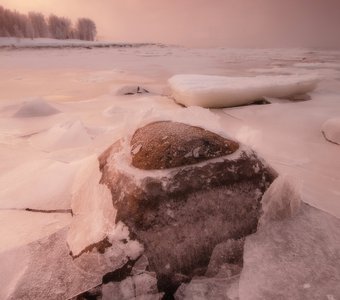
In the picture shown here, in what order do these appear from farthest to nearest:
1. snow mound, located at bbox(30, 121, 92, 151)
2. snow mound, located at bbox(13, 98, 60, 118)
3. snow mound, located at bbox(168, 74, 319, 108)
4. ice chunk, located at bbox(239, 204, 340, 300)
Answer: snow mound, located at bbox(168, 74, 319, 108)
snow mound, located at bbox(13, 98, 60, 118)
snow mound, located at bbox(30, 121, 92, 151)
ice chunk, located at bbox(239, 204, 340, 300)

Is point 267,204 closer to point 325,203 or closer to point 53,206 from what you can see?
point 325,203

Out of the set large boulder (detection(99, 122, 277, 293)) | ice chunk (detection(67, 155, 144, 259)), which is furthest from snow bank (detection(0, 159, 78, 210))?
large boulder (detection(99, 122, 277, 293))

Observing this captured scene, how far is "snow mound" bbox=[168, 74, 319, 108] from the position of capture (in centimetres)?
369

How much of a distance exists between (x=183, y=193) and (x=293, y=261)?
1.57ft

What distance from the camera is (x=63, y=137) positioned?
2.56m

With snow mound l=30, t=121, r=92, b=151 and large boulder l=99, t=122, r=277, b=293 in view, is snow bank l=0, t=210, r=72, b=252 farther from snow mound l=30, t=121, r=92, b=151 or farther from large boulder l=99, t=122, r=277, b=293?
snow mound l=30, t=121, r=92, b=151

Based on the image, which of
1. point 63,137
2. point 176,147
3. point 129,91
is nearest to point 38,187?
point 176,147

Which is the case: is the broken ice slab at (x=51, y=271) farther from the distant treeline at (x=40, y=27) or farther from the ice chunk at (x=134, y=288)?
the distant treeline at (x=40, y=27)

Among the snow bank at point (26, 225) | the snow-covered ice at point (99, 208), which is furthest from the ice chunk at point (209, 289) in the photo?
the snow bank at point (26, 225)

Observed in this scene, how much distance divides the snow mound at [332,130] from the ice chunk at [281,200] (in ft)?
4.84

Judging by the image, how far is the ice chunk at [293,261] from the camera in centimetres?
98

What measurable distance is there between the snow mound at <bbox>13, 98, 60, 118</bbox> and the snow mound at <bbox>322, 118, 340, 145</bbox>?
9.92ft

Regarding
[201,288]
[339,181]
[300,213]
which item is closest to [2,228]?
[201,288]

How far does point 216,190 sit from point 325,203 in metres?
0.78
